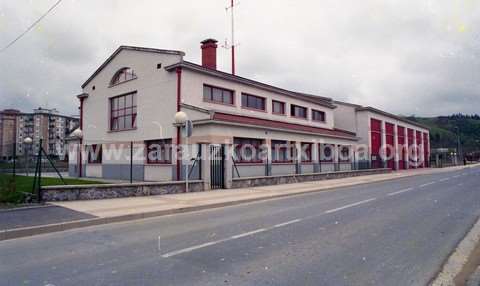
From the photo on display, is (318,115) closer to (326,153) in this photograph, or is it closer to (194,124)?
(326,153)

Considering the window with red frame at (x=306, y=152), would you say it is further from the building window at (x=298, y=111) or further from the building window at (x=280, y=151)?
the building window at (x=298, y=111)

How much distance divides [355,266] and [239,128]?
590 inches

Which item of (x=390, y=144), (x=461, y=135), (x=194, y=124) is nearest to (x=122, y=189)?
(x=194, y=124)

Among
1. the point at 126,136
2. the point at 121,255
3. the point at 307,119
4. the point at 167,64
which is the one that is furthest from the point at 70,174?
the point at 121,255

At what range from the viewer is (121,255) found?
573 centimetres

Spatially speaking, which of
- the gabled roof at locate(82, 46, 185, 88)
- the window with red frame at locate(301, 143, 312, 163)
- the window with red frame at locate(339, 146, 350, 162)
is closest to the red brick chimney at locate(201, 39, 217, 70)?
the gabled roof at locate(82, 46, 185, 88)

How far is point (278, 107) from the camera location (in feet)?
95.0

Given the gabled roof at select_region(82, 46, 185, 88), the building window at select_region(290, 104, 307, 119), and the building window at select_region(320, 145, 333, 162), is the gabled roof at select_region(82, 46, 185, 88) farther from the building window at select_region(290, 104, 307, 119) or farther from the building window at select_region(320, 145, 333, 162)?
the building window at select_region(320, 145, 333, 162)

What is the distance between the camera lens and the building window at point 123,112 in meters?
23.8

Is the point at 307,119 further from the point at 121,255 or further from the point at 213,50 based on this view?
the point at 121,255

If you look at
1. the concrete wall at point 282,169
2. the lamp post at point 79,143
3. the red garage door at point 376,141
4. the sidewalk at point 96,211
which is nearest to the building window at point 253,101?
the concrete wall at point 282,169

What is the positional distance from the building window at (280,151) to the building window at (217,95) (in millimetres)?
4358

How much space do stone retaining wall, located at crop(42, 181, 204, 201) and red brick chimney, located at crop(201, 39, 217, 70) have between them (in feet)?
42.2

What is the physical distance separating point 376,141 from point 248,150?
2521 centimetres
